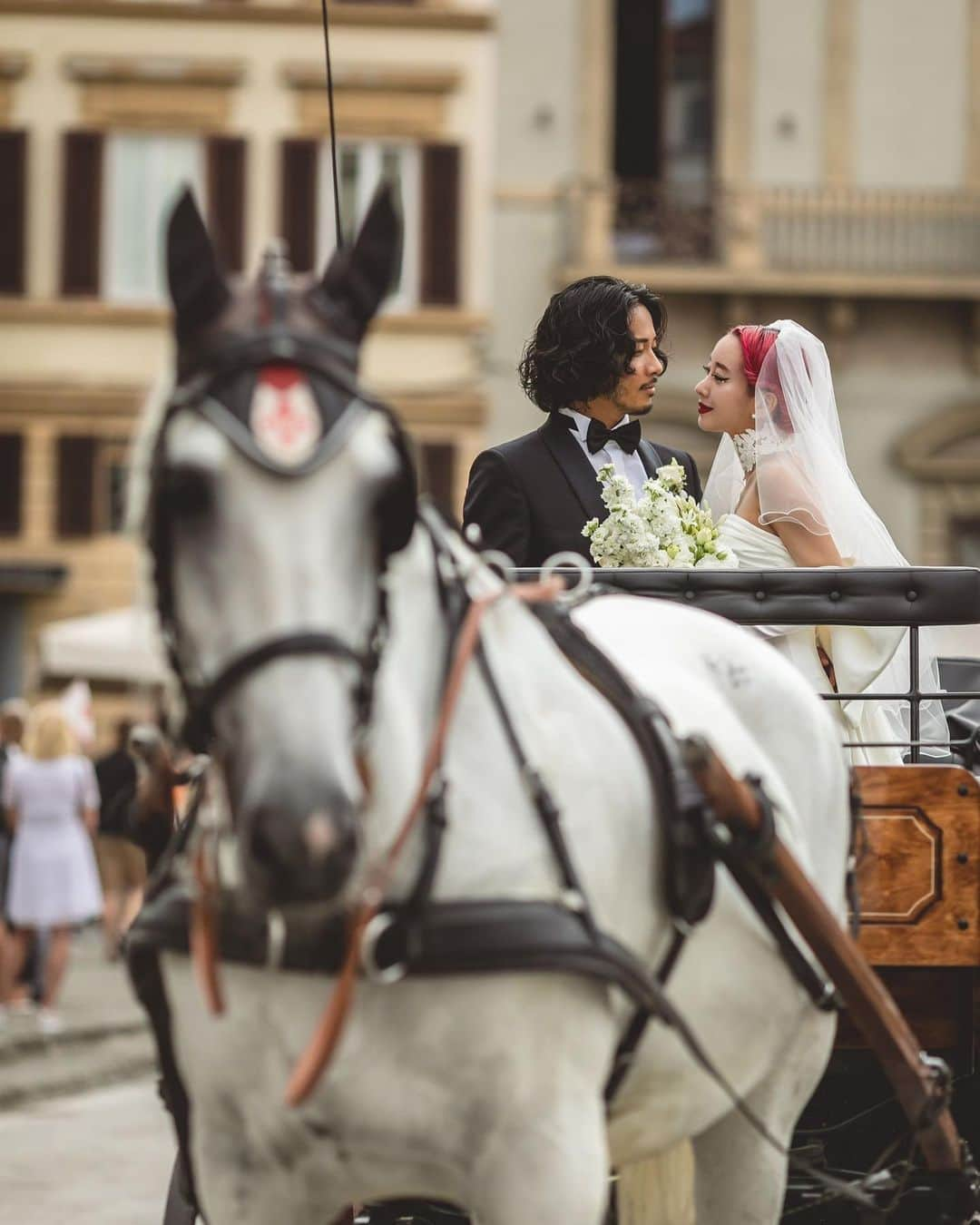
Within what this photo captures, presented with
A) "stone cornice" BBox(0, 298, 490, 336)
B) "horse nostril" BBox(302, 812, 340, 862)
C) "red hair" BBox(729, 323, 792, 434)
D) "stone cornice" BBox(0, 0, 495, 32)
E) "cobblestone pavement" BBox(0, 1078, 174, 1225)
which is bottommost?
"cobblestone pavement" BBox(0, 1078, 174, 1225)

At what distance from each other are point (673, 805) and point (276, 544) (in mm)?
823

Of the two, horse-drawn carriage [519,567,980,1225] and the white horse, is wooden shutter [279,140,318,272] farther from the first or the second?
the white horse

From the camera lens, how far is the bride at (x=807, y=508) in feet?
17.1


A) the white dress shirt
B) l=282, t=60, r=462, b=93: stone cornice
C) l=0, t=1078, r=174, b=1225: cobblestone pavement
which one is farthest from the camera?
l=282, t=60, r=462, b=93: stone cornice

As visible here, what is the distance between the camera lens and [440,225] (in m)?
23.6

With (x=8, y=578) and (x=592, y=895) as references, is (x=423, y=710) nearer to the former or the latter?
(x=592, y=895)

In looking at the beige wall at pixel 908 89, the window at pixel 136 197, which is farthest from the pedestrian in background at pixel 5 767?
the beige wall at pixel 908 89

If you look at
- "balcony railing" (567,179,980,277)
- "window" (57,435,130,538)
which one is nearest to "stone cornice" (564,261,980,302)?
"balcony railing" (567,179,980,277)

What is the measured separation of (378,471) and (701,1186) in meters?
1.66

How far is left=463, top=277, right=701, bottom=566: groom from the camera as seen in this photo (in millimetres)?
4938

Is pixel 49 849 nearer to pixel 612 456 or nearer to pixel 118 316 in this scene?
pixel 612 456

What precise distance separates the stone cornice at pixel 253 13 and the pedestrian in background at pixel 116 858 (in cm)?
915

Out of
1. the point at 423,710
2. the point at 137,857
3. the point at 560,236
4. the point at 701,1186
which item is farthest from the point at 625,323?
the point at 560,236

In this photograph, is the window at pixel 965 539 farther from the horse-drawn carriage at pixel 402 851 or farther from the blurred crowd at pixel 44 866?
the horse-drawn carriage at pixel 402 851
